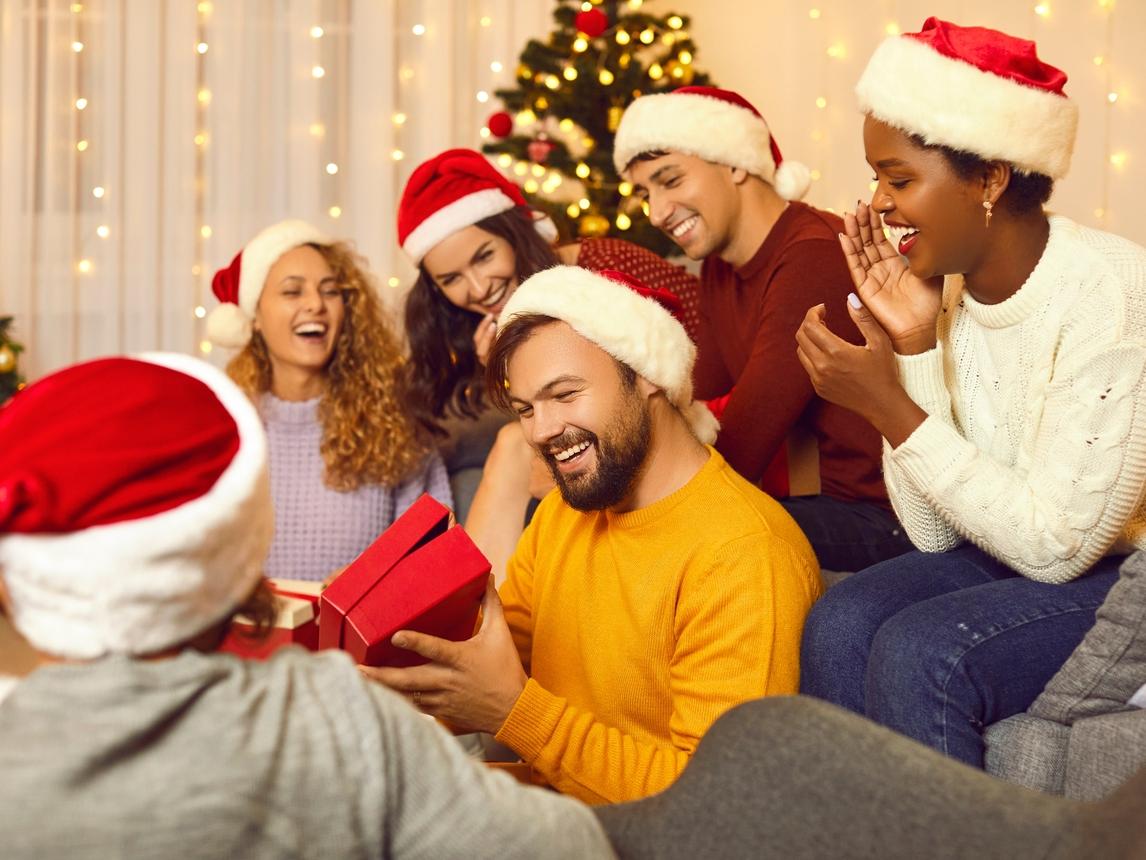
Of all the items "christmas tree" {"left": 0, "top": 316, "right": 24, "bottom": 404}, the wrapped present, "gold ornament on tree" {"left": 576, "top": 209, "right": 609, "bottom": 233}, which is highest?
"gold ornament on tree" {"left": 576, "top": 209, "right": 609, "bottom": 233}

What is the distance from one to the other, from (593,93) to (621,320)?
251 centimetres

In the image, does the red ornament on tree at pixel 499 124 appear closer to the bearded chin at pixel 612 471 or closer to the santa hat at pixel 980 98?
the santa hat at pixel 980 98

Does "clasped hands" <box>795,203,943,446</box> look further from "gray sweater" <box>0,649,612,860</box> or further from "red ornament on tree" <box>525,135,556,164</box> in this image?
"red ornament on tree" <box>525,135,556,164</box>

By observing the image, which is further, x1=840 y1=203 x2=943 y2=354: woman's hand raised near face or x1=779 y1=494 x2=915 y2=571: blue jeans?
x1=779 y1=494 x2=915 y2=571: blue jeans

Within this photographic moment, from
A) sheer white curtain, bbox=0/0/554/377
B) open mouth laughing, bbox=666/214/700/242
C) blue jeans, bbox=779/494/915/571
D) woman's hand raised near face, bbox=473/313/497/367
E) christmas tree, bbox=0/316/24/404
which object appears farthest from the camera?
sheer white curtain, bbox=0/0/554/377

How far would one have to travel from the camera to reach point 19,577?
3.05 feet

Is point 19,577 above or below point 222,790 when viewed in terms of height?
above

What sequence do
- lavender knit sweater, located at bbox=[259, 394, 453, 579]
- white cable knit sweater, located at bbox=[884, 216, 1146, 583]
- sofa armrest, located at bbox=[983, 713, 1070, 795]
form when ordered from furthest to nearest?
lavender knit sweater, located at bbox=[259, 394, 453, 579] → white cable knit sweater, located at bbox=[884, 216, 1146, 583] → sofa armrest, located at bbox=[983, 713, 1070, 795]

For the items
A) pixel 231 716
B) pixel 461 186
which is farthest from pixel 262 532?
pixel 461 186

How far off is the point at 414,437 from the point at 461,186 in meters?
0.65

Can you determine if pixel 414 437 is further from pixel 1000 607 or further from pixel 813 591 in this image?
pixel 1000 607

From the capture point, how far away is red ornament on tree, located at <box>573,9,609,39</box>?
13.6 ft

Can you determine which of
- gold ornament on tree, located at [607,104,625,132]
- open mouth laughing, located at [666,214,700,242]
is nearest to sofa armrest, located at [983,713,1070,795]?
open mouth laughing, located at [666,214,700,242]

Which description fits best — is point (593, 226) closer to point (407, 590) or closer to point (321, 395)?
point (321, 395)
